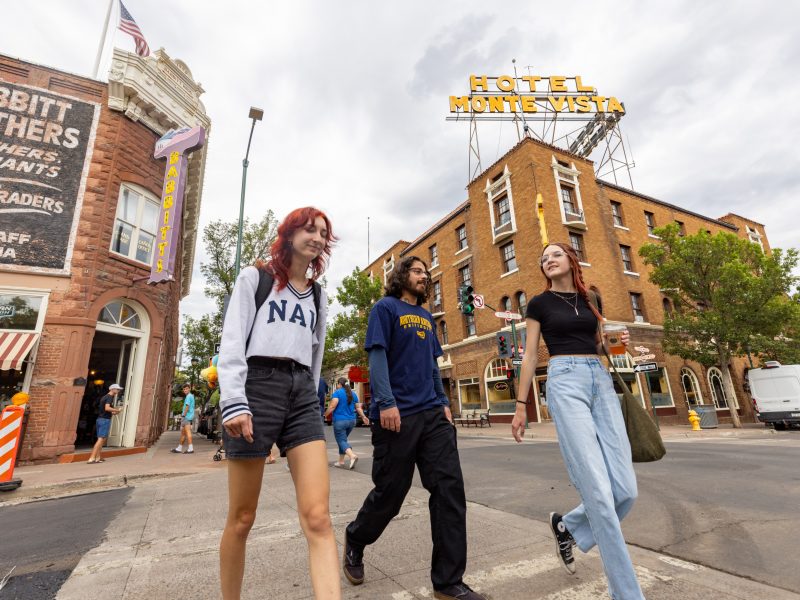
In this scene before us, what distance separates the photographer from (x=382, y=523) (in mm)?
2559

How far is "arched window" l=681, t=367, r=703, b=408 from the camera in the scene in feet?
72.6

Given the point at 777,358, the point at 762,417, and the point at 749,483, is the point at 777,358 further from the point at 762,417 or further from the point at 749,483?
the point at 749,483

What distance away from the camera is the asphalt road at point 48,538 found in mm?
2832

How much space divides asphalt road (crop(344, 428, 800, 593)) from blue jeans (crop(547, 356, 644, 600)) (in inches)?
44.0

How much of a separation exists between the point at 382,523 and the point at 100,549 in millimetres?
2653

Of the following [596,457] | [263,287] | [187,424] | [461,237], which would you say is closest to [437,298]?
[461,237]

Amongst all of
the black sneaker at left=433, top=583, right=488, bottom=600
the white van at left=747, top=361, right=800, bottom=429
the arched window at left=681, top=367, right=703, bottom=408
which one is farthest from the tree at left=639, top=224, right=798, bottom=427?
the black sneaker at left=433, top=583, right=488, bottom=600

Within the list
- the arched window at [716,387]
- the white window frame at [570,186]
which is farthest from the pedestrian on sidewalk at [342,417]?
the arched window at [716,387]

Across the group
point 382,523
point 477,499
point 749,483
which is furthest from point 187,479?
point 749,483

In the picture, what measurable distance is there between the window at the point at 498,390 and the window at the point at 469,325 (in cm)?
277

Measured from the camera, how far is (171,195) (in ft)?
40.3

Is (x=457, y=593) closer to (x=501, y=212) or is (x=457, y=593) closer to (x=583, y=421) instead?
(x=583, y=421)

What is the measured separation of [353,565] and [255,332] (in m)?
1.64

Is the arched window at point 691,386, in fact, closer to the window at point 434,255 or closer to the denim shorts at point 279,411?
the window at point 434,255
